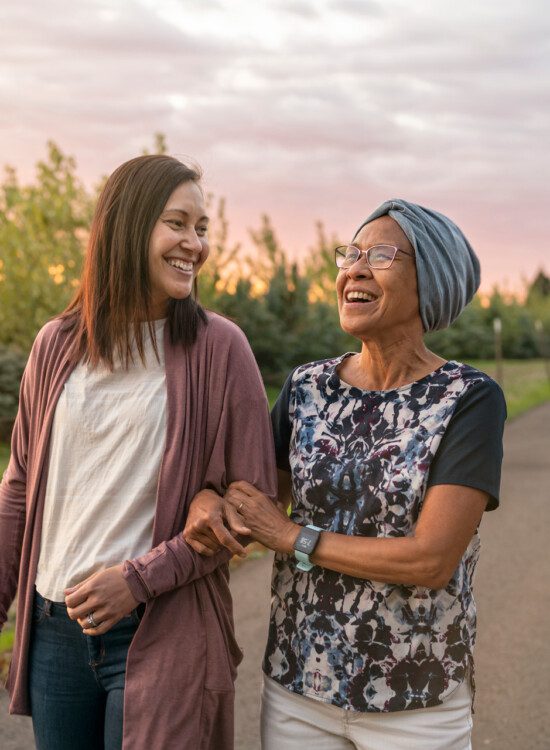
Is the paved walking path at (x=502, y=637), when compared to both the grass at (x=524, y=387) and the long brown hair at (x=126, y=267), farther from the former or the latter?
the grass at (x=524, y=387)

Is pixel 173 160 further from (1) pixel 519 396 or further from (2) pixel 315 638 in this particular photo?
(1) pixel 519 396

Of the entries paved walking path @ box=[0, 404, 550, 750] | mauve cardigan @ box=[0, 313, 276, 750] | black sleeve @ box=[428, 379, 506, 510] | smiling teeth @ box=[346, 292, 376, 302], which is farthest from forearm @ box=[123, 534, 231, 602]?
paved walking path @ box=[0, 404, 550, 750]

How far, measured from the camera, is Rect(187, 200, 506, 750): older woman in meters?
2.23

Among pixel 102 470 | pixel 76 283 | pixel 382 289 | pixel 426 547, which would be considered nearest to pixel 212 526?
pixel 102 470

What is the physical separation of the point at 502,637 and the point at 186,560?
3867 mm

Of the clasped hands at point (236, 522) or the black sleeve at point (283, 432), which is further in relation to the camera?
the black sleeve at point (283, 432)

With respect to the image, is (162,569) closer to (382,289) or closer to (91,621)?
(91,621)

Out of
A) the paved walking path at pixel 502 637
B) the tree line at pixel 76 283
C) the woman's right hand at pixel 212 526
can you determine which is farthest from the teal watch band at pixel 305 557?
the tree line at pixel 76 283

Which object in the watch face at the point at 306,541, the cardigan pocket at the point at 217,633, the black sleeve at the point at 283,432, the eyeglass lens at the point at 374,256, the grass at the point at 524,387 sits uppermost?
the eyeglass lens at the point at 374,256

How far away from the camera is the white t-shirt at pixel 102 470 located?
234 cm

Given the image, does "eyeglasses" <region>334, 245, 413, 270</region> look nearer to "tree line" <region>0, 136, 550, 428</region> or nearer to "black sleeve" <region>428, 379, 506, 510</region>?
"black sleeve" <region>428, 379, 506, 510</region>

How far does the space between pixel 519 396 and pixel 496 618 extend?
20.7 meters

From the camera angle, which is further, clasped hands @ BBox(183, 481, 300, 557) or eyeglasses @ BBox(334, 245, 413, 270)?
eyeglasses @ BBox(334, 245, 413, 270)

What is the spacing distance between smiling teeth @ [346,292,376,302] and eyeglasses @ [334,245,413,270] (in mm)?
76
